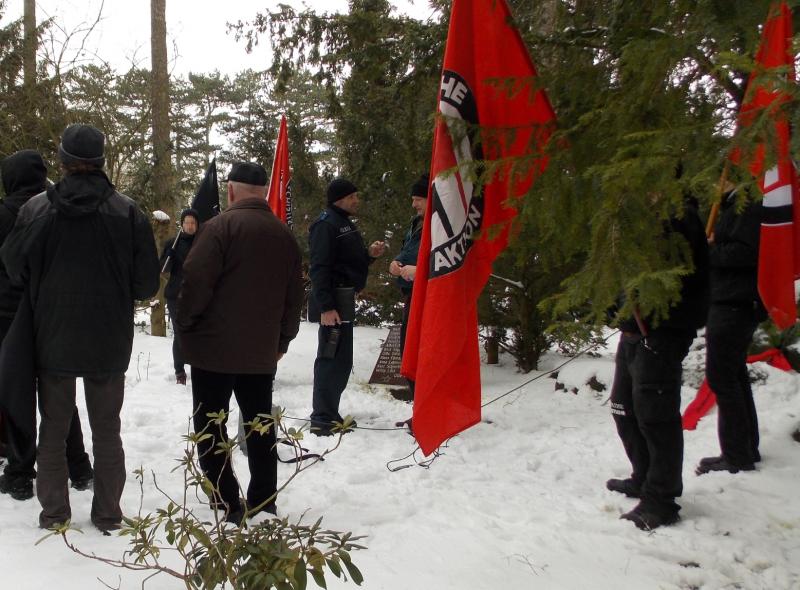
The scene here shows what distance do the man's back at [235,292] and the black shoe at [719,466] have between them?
2.86 m

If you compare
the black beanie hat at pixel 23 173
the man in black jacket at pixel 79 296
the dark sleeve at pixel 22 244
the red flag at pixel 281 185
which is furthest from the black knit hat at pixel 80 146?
the red flag at pixel 281 185

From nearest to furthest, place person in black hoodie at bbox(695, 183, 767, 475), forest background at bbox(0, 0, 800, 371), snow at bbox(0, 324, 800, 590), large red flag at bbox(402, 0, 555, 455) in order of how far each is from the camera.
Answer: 1. forest background at bbox(0, 0, 800, 371)
2. snow at bbox(0, 324, 800, 590)
3. large red flag at bbox(402, 0, 555, 455)
4. person in black hoodie at bbox(695, 183, 767, 475)

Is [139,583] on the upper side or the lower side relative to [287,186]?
lower

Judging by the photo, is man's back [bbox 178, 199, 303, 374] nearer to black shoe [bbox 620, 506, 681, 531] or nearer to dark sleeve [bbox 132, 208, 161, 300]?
dark sleeve [bbox 132, 208, 161, 300]

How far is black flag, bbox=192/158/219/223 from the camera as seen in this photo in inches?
265

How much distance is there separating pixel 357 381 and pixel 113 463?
4.58m

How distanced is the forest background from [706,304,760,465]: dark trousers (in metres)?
0.81

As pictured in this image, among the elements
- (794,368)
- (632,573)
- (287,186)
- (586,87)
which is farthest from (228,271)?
(794,368)

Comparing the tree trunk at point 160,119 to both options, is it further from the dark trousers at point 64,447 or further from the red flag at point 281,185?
the dark trousers at point 64,447

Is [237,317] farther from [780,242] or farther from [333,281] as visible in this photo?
[780,242]

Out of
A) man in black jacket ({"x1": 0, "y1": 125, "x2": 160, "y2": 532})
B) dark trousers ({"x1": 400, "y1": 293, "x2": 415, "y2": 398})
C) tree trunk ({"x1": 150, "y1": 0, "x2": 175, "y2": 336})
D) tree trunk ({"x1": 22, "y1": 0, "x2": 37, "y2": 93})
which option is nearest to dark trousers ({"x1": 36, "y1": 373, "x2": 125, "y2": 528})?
man in black jacket ({"x1": 0, "y1": 125, "x2": 160, "y2": 532})

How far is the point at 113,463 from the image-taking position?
134 inches

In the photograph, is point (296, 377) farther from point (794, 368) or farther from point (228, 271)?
point (794, 368)

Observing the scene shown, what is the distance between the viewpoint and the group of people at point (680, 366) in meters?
3.47
